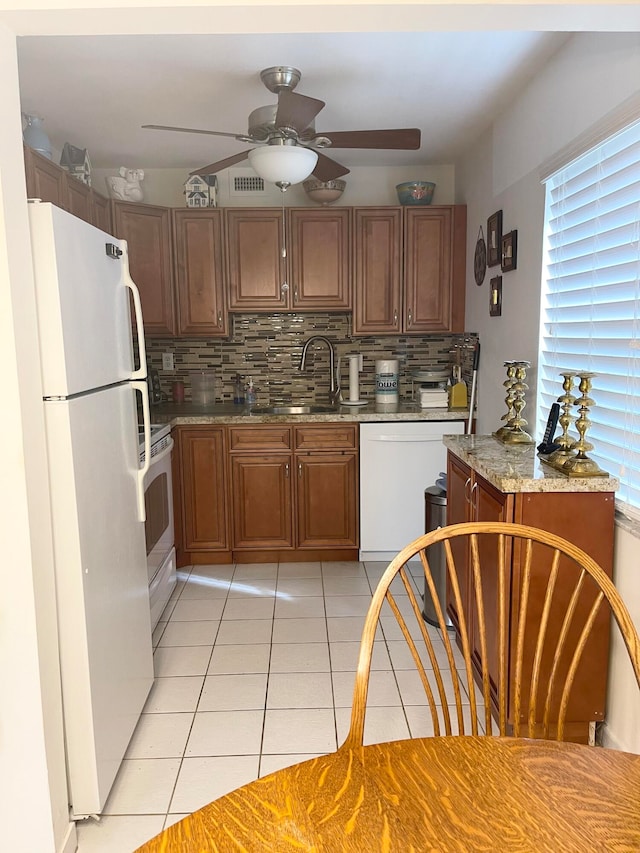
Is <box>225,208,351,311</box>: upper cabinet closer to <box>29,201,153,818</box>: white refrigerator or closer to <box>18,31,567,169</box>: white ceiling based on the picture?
<box>18,31,567,169</box>: white ceiling

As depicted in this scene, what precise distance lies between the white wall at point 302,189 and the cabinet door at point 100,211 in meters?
0.48

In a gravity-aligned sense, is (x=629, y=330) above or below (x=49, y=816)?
above

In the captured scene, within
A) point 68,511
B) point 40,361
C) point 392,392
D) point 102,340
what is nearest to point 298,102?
point 102,340

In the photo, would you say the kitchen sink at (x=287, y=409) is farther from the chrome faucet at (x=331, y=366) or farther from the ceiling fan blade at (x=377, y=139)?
the ceiling fan blade at (x=377, y=139)

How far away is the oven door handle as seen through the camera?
307 cm

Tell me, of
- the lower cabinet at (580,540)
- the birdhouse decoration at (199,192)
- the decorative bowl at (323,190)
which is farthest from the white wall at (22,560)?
the decorative bowl at (323,190)

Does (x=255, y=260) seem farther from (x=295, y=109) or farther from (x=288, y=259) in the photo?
(x=295, y=109)

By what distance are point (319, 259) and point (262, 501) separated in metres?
1.55

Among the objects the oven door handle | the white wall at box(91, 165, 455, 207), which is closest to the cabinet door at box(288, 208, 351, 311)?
the white wall at box(91, 165, 455, 207)

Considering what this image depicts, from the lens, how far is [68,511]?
67.3 inches

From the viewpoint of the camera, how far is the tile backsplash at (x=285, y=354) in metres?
4.44

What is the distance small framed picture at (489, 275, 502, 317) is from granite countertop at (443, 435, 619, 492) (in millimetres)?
989

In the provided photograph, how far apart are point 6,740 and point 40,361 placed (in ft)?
3.14

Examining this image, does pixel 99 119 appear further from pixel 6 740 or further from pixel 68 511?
pixel 6 740
